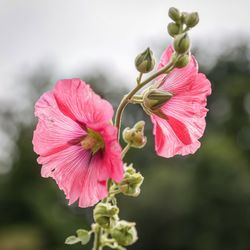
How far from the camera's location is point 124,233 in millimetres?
2357

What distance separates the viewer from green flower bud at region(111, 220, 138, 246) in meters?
2.35

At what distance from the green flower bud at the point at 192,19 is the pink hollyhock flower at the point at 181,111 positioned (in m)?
0.15

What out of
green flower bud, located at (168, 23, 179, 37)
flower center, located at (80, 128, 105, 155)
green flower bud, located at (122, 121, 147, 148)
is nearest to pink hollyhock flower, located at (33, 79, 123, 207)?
flower center, located at (80, 128, 105, 155)

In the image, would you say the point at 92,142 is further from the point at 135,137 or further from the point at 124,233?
the point at 124,233

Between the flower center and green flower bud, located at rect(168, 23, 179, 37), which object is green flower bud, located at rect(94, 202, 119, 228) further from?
green flower bud, located at rect(168, 23, 179, 37)

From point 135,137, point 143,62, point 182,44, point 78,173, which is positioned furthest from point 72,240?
point 182,44

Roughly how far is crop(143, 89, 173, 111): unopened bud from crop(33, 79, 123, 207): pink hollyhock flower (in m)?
0.18

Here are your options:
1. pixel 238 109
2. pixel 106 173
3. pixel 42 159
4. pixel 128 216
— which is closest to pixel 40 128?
pixel 42 159

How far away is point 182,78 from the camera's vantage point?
90.0 inches

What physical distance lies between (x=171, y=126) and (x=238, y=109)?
132 ft

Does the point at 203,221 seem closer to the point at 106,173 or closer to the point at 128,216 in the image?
the point at 128,216

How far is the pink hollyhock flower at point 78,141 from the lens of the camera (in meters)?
2.03

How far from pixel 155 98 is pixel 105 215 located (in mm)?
381

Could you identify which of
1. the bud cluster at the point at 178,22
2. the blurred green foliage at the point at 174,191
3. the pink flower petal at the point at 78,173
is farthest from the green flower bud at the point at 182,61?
the blurred green foliage at the point at 174,191
